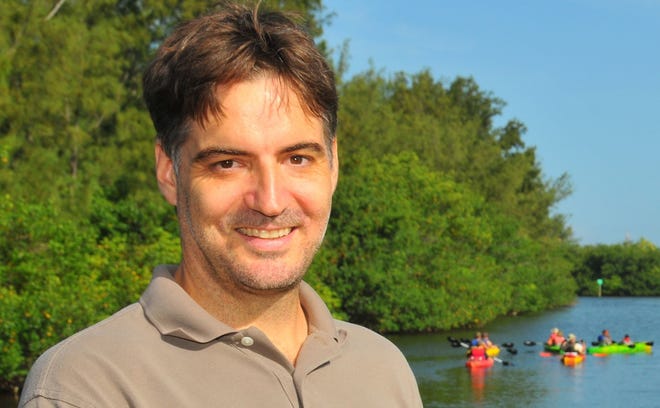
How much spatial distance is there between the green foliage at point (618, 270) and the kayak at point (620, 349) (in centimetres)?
5782

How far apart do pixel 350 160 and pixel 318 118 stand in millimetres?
41935

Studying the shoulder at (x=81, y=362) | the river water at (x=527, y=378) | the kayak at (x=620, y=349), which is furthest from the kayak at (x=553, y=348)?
the shoulder at (x=81, y=362)

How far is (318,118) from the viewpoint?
2.20 m

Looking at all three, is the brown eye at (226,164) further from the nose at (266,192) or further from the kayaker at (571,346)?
the kayaker at (571,346)

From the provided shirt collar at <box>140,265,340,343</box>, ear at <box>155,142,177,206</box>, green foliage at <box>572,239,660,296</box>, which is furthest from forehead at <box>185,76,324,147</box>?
green foliage at <box>572,239,660,296</box>

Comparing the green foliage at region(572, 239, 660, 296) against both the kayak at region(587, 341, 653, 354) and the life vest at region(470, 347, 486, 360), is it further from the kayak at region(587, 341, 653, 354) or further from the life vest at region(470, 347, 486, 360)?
the life vest at region(470, 347, 486, 360)

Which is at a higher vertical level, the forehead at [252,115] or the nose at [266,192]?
the forehead at [252,115]

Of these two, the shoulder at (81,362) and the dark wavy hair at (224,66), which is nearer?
the shoulder at (81,362)

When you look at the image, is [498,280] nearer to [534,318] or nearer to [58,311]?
[534,318]

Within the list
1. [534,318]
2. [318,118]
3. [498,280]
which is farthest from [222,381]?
[534,318]

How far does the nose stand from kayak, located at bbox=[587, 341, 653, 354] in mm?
38762

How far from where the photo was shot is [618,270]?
323 feet

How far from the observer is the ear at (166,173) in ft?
7.48

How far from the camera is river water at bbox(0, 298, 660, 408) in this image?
27.2 metres
